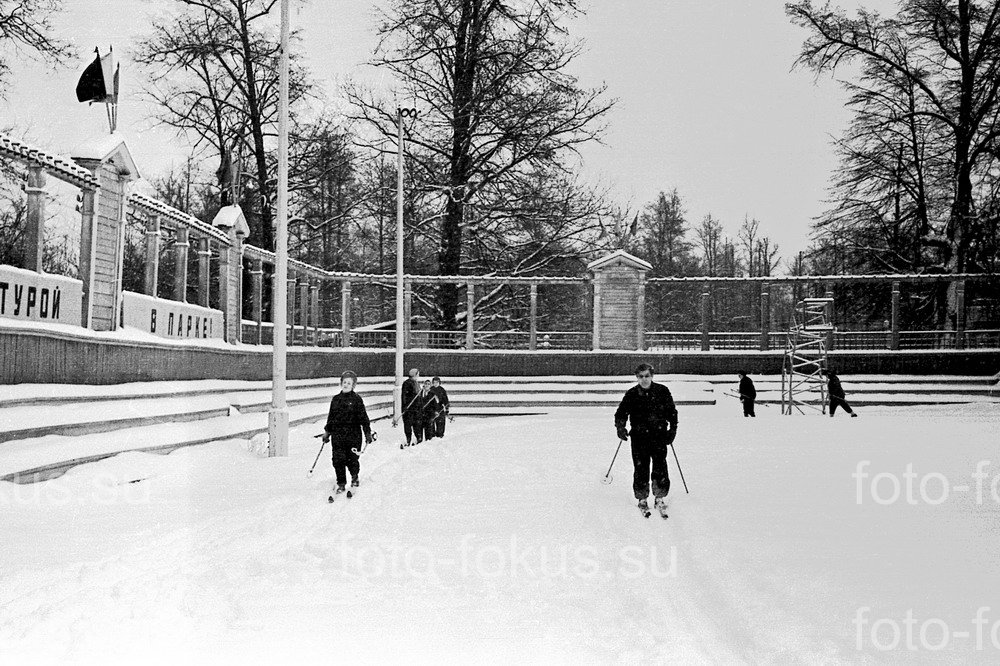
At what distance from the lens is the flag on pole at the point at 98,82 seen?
16500mm

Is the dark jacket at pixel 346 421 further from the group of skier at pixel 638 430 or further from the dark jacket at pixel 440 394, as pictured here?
the dark jacket at pixel 440 394

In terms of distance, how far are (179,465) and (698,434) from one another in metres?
10.5

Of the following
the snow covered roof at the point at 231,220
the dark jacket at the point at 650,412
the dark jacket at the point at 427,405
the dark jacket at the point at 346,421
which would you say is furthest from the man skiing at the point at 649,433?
the snow covered roof at the point at 231,220

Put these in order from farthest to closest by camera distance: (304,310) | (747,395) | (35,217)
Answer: (304,310) < (747,395) < (35,217)

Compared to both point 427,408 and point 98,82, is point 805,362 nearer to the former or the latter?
point 427,408

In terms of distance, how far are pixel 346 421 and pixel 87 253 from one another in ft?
22.1

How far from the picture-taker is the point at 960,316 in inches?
1220

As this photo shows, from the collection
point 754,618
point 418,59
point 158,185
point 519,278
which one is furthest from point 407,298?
point 754,618

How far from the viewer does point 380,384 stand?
92.7 ft

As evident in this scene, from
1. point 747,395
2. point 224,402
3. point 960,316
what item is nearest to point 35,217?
point 224,402

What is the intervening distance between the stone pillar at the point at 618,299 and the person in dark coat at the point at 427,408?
12.7m

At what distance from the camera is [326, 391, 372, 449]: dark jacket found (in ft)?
33.8

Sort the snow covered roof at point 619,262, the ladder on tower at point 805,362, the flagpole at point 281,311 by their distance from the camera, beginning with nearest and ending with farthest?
the flagpole at point 281,311
the ladder on tower at point 805,362
the snow covered roof at point 619,262

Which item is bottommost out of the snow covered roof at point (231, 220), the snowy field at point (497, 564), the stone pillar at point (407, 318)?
the snowy field at point (497, 564)
